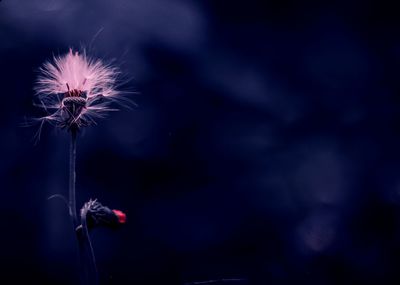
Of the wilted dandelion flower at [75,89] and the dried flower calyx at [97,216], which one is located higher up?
the wilted dandelion flower at [75,89]

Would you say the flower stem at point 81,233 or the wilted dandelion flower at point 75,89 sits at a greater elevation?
the wilted dandelion flower at point 75,89

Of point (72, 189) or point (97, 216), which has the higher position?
point (72, 189)

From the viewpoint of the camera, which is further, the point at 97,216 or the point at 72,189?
the point at 97,216

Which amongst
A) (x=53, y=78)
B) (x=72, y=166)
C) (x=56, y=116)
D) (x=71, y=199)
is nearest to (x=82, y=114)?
(x=56, y=116)

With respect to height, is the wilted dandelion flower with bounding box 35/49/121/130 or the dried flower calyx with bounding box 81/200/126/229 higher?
the wilted dandelion flower with bounding box 35/49/121/130

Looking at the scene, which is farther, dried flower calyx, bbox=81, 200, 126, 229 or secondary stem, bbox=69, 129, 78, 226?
dried flower calyx, bbox=81, 200, 126, 229

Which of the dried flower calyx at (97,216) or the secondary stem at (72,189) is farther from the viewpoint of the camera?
the dried flower calyx at (97,216)

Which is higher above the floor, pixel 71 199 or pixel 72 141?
pixel 72 141

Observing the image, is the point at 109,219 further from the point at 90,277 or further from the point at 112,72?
the point at 112,72
